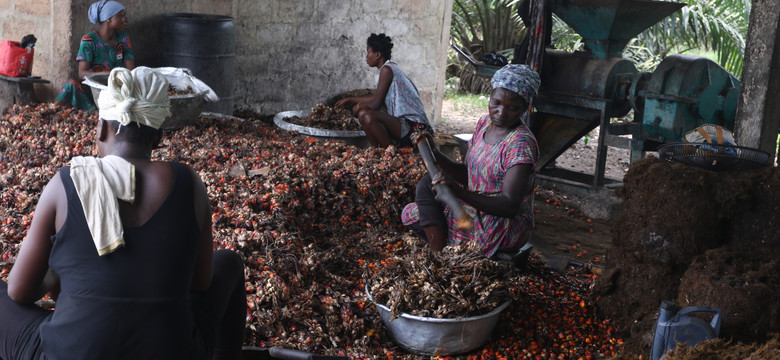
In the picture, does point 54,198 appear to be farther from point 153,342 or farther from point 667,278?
point 667,278

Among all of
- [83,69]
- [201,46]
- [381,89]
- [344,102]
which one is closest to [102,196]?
[381,89]

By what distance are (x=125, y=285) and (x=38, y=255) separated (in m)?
0.26

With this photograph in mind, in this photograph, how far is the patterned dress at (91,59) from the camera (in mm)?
5734

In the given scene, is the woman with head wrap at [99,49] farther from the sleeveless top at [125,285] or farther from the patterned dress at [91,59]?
the sleeveless top at [125,285]

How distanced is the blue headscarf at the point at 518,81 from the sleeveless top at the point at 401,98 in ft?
7.96

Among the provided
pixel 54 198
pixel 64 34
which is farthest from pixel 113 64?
pixel 54 198

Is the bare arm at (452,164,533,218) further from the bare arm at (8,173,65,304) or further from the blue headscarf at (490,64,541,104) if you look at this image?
the bare arm at (8,173,65,304)

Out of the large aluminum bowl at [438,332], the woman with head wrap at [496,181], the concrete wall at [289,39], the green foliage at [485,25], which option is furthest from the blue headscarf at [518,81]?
the green foliage at [485,25]

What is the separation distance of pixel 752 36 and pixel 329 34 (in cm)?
471

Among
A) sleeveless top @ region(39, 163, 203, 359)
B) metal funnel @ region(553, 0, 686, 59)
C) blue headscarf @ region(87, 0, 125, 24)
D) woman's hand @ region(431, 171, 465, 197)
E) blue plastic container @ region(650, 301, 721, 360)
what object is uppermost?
metal funnel @ region(553, 0, 686, 59)

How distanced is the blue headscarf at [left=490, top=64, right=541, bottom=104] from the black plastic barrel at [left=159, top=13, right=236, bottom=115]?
3.79 metres

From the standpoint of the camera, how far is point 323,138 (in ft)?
18.9

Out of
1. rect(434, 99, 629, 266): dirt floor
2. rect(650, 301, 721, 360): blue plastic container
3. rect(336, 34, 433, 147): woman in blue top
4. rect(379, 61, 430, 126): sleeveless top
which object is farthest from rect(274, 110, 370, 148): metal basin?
rect(650, 301, 721, 360): blue plastic container

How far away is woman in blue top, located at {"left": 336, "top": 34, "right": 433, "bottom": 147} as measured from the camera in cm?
569
